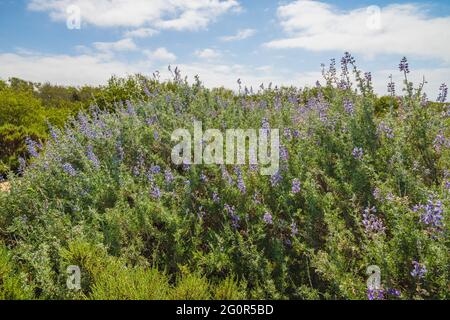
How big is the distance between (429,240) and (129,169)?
3.62 metres

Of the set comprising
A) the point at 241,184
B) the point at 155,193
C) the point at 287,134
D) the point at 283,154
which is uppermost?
the point at 287,134

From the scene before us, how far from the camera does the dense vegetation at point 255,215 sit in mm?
2945

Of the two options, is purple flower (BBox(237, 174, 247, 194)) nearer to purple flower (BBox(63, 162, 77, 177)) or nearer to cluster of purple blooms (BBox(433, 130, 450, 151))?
purple flower (BBox(63, 162, 77, 177))

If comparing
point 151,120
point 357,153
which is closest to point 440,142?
point 357,153

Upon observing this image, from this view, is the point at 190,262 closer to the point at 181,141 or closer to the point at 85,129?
the point at 181,141

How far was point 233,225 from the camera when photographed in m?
3.74

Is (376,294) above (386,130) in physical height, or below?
below

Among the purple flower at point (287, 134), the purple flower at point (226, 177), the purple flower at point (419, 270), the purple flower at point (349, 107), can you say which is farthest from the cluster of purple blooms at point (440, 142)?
the purple flower at point (226, 177)

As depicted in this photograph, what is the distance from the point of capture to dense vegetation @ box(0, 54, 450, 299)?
9.66 ft

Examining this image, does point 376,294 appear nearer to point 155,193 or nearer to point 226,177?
point 226,177

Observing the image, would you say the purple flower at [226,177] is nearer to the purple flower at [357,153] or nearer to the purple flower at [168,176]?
the purple flower at [168,176]

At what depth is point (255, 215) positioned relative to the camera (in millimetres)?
3979

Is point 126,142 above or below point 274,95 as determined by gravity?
below

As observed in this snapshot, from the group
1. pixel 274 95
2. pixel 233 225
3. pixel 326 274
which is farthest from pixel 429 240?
pixel 274 95
